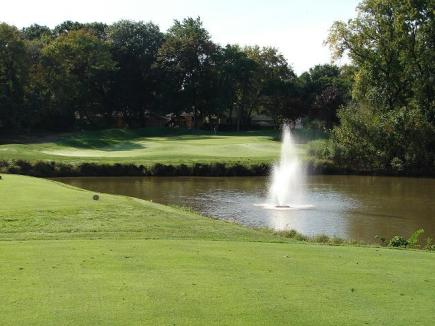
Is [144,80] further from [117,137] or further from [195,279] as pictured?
[195,279]

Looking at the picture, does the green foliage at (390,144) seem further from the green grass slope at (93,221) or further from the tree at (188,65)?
the tree at (188,65)

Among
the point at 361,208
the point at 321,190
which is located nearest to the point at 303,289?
the point at 361,208

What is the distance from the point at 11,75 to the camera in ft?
211

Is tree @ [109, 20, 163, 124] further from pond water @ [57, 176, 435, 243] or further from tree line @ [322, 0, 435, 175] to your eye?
pond water @ [57, 176, 435, 243]

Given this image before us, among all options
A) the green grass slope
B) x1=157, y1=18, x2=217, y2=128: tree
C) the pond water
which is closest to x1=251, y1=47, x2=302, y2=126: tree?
x1=157, y1=18, x2=217, y2=128: tree

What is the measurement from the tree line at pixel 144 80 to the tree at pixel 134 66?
151mm

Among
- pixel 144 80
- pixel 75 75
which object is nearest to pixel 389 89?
pixel 75 75

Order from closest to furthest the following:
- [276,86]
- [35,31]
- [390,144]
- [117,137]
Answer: [390,144]
[117,137]
[276,86]
[35,31]

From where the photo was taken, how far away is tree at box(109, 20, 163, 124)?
8400 cm

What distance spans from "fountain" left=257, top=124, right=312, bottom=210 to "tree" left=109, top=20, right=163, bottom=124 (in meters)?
35.5

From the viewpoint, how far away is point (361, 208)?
27.8m

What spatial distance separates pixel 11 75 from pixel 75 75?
10.5m

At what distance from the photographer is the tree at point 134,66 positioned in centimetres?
8400

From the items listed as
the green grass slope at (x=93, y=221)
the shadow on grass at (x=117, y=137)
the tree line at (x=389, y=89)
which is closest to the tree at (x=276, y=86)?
the shadow on grass at (x=117, y=137)
